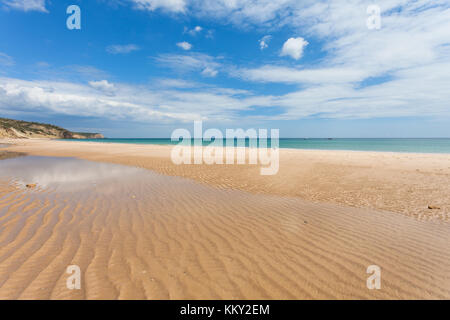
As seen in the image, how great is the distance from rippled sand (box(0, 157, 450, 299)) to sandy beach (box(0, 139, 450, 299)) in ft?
0.07

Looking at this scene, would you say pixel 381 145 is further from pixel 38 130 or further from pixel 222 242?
pixel 38 130

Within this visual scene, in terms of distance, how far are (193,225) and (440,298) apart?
4.36 metres

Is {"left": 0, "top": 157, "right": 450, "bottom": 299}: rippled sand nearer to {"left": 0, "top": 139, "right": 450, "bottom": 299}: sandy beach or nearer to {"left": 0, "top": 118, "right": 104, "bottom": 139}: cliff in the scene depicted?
{"left": 0, "top": 139, "right": 450, "bottom": 299}: sandy beach

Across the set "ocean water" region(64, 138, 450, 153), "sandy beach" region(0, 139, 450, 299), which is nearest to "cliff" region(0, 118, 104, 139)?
"ocean water" region(64, 138, 450, 153)

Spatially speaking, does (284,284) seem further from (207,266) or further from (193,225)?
(193,225)

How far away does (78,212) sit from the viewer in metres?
5.70

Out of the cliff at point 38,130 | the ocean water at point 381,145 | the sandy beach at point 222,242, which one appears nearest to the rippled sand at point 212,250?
the sandy beach at point 222,242

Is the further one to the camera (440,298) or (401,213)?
(401,213)

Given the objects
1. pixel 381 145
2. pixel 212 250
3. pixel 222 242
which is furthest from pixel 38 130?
pixel 381 145

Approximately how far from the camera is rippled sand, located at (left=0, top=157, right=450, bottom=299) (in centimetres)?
288

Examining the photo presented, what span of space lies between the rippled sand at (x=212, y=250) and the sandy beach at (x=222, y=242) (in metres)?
0.02

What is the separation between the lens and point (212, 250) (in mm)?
3910

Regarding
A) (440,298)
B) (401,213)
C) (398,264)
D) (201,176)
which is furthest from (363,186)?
(201,176)

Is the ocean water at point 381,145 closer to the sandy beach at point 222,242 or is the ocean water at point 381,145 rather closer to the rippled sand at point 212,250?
the sandy beach at point 222,242
